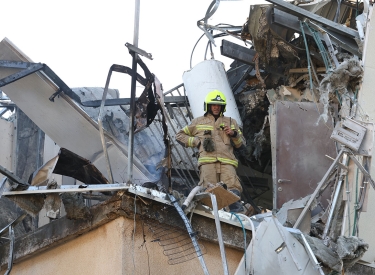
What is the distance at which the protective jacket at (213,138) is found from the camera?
970 centimetres

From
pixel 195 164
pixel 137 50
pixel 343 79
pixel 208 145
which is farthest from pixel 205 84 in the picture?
pixel 137 50

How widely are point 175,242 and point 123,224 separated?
2.09 ft

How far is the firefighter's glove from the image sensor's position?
9.66 meters

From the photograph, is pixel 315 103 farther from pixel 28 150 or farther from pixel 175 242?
pixel 28 150

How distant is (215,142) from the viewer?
9.77m

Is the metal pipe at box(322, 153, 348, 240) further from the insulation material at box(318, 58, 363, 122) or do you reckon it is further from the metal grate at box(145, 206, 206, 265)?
the metal grate at box(145, 206, 206, 265)

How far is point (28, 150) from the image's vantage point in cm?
1193

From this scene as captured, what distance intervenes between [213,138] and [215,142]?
0.20 feet

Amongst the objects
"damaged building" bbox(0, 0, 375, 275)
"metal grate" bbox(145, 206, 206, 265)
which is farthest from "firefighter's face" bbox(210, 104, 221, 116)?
"metal grate" bbox(145, 206, 206, 265)

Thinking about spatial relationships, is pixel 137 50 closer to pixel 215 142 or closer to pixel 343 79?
pixel 215 142

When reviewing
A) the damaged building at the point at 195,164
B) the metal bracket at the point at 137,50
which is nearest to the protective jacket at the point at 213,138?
the damaged building at the point at 195,164

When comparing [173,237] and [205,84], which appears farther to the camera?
[205,84]

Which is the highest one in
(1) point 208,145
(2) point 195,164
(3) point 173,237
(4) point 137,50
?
(4) point 137,50

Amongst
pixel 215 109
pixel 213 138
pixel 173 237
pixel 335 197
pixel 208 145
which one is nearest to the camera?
pixel 173 237
